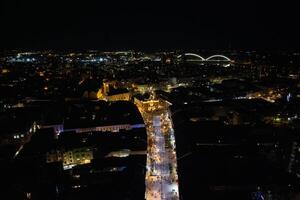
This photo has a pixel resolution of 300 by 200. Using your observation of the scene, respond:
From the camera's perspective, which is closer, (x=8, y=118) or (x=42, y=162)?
(x=42, y=162)

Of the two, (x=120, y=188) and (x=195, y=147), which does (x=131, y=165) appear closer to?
(x=120, y=188)

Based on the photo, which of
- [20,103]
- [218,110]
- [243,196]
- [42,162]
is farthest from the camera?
[20,103]

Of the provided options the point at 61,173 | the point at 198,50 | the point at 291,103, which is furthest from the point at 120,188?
the point at 198,50

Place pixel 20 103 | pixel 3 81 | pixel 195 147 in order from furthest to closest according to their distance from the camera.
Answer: pixel 3 81 < pixel 20 103 < pixel 195 147

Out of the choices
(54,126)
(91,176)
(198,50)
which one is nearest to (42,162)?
(91,176)

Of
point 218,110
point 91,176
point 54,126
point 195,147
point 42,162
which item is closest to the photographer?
point 91,176

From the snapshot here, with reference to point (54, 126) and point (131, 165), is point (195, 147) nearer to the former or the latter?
point (131, 165)
